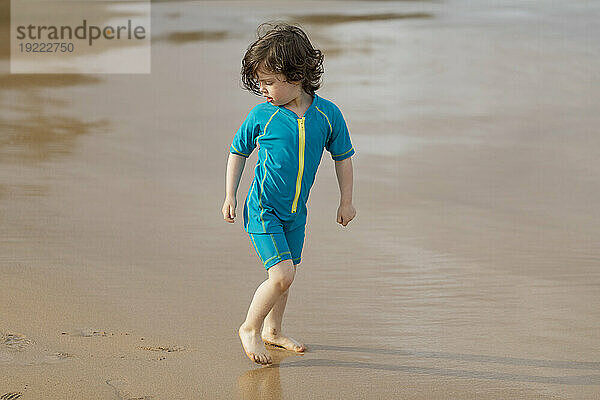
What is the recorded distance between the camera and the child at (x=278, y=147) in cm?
326

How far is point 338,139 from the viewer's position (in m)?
3.46

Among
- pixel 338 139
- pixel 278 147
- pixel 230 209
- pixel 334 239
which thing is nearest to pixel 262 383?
pixel 230 209

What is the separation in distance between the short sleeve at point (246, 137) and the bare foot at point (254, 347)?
2.29 feet

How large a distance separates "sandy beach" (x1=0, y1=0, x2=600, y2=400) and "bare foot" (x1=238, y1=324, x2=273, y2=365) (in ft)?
0.15

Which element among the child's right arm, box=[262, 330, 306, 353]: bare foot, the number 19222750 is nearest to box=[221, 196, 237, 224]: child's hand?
the child's right arm

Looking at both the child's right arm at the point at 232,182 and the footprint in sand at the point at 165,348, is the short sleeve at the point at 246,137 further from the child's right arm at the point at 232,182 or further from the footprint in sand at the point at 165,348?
the footprint in sand at the point at 165,348

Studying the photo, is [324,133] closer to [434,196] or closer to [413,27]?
[434,196]

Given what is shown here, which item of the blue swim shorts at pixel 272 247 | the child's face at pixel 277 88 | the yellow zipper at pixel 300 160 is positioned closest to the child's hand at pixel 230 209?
the blue swim shorts at pixel 272 247

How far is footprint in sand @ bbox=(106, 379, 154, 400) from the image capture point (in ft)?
10.0

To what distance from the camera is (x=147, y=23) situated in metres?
12.4

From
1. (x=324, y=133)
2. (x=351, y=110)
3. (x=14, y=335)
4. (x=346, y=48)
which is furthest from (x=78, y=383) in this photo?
(x=346, y=48)

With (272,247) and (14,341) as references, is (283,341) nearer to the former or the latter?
(272,247)

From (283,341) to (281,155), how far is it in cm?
81

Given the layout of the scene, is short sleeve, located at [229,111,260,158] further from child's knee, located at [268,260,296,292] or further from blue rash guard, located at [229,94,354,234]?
child's knee, located at [268,260,296,292]
